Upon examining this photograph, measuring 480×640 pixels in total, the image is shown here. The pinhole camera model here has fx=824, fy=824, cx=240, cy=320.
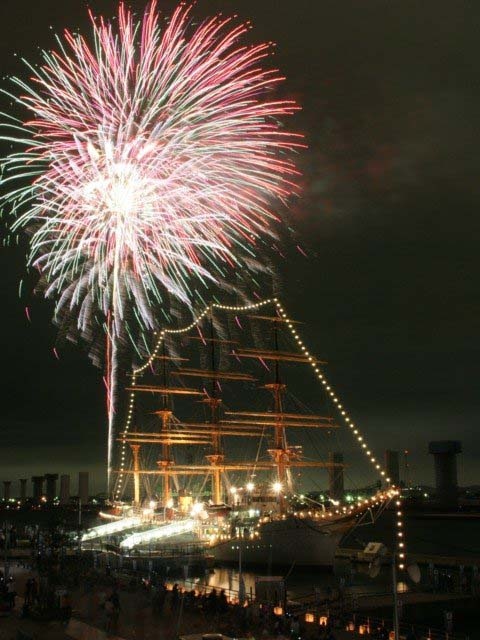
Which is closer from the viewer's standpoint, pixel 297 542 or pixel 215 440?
pixel 297 542

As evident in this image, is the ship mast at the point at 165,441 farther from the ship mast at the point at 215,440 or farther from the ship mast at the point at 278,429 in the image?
the ship mast at the point at 278,429

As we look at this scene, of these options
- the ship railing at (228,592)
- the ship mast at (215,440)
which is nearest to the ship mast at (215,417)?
the ship mast at (215,440)

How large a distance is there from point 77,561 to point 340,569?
2221 centimetres

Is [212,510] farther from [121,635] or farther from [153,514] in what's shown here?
[121,635]

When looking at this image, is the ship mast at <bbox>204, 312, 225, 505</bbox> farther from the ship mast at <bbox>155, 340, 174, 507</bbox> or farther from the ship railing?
the ship railing

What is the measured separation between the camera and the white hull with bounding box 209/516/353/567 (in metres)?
56.4

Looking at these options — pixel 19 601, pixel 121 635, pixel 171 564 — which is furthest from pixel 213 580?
pixel 121 635

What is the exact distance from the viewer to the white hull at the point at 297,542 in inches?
2222

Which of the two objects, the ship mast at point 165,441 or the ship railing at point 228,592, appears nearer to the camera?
the ship railing at point 228,592

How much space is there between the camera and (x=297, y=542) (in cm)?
5688

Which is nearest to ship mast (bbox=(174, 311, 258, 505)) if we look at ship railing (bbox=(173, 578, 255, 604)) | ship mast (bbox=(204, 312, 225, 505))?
ship mast (bbox=(204, 312, 225, 505))

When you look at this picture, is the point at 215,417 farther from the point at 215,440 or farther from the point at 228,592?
the point at 228,592

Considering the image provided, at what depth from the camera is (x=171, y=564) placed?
5184cm

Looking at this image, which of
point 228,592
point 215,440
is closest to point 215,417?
point 215,440
